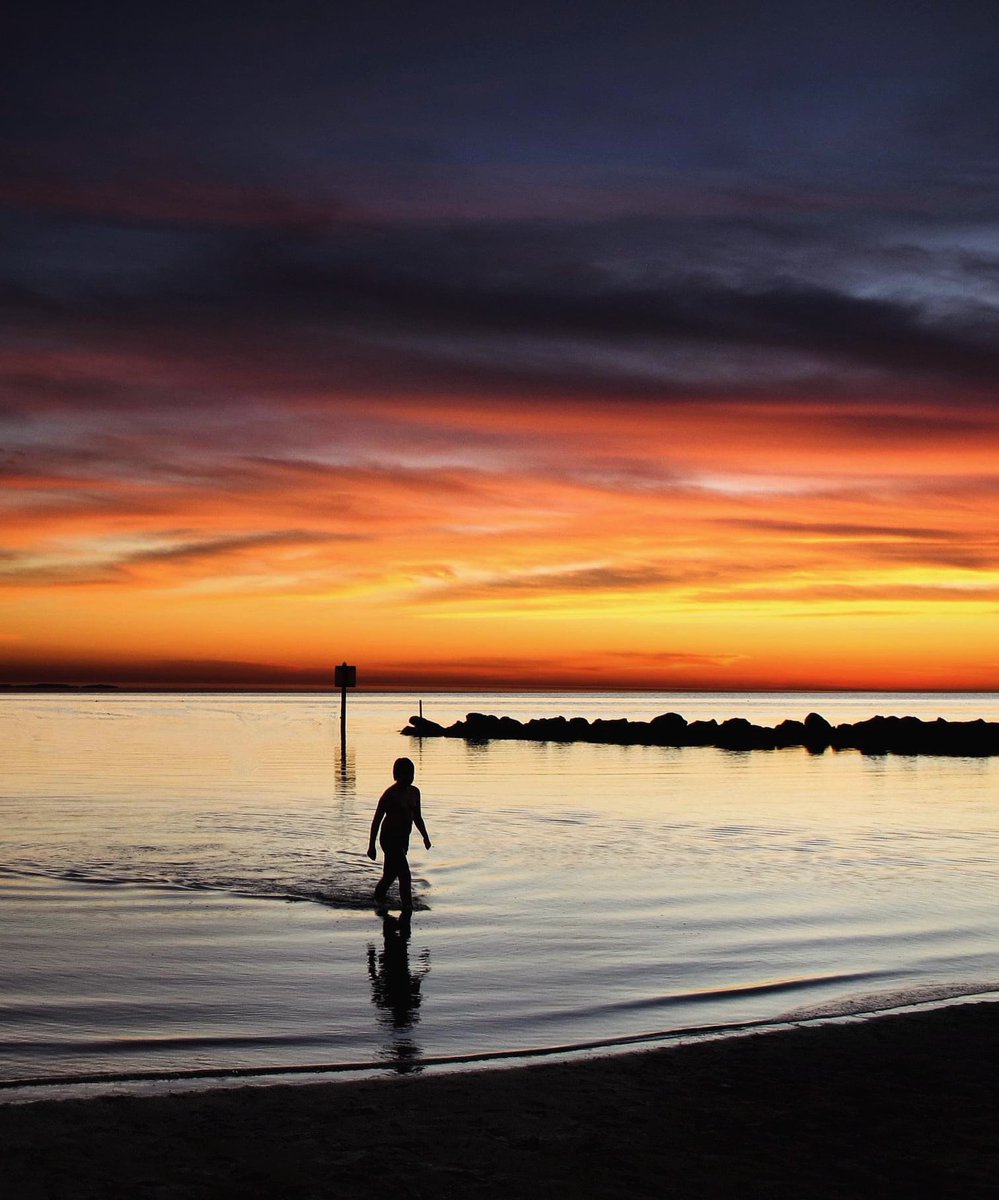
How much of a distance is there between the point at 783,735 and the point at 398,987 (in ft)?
178

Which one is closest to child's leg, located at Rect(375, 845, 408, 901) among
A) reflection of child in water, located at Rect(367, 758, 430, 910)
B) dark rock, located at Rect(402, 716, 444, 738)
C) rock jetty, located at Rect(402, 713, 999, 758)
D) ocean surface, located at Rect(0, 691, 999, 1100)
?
reflection of child in water, located at Rect(367, 758, 430, 910)

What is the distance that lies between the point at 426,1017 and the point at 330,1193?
420 cm

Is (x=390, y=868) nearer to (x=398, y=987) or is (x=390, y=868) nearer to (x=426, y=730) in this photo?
(x=398, y=987)

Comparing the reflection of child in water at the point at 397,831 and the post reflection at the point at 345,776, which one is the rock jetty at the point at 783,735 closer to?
the post reflection at the point at 345,776

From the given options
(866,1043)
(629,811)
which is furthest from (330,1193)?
(629,811)

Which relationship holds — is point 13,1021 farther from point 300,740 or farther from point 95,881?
point 300,740

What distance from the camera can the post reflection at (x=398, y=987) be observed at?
9.41 m

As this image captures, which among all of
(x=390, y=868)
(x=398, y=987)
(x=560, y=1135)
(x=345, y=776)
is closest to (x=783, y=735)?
(x=345, y=776)

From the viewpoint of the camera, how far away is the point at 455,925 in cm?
1492

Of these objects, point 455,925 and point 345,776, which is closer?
point 455,925

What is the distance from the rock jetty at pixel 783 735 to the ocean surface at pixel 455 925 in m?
26.7

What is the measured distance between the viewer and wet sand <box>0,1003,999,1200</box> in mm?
6500

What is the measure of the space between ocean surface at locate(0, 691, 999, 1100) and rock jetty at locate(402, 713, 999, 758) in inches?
1052

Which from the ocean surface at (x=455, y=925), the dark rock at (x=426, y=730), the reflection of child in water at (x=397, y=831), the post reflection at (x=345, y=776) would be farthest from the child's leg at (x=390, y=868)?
the dark rock at (x=426, y=730)
